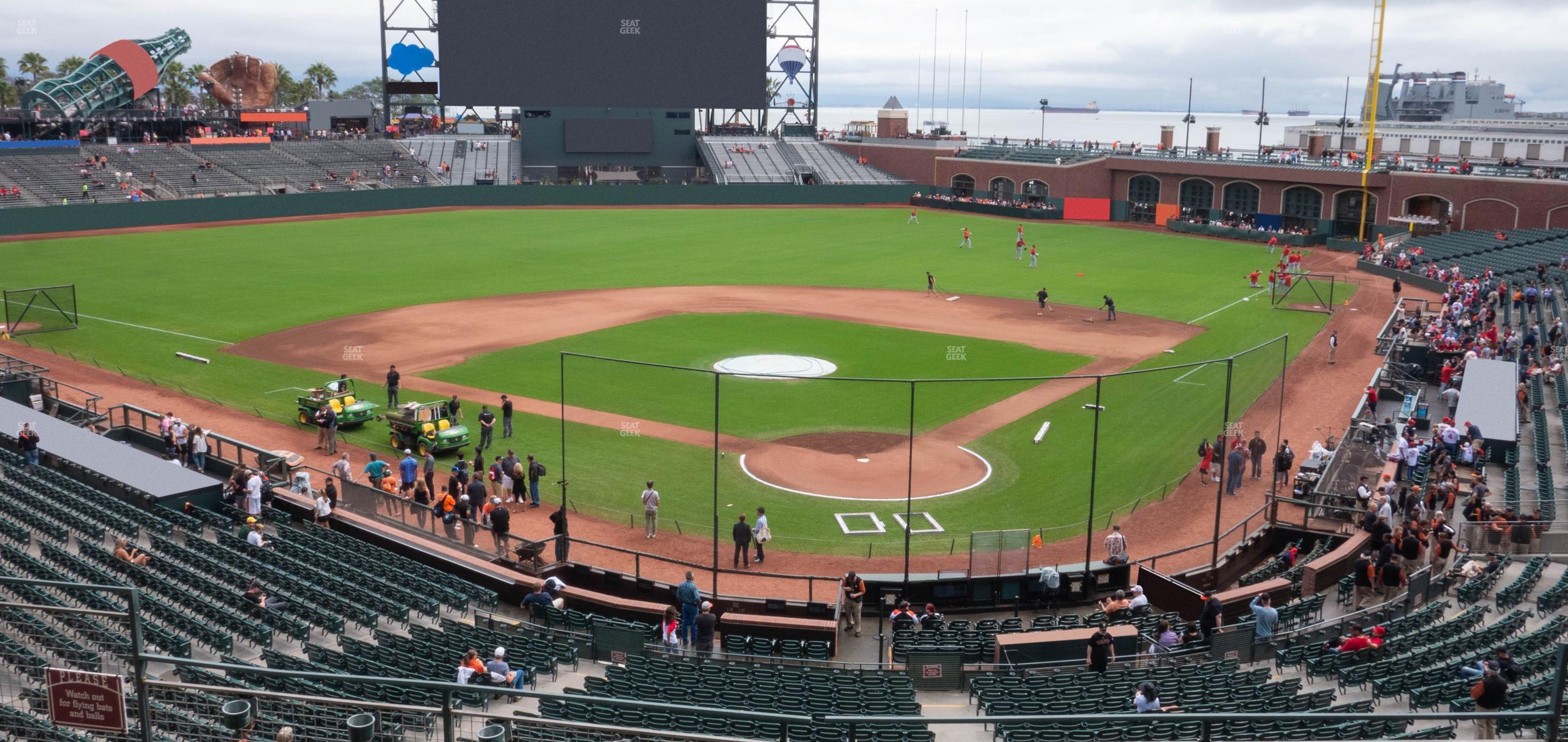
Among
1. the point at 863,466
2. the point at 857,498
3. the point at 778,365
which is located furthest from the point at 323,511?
the point at 778,365

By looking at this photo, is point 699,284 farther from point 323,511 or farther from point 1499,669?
point 1499,669

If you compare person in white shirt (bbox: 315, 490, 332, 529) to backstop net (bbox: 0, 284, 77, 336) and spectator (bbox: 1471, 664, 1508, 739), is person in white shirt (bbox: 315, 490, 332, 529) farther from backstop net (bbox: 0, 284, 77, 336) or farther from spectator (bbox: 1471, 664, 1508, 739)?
backstop net (bbox: 0, 284, 77, 336)

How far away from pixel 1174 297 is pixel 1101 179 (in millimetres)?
36486

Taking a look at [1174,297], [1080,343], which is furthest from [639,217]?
[1080,343]

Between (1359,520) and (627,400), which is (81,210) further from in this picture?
(1359,520)

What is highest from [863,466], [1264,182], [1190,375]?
[1264,182]

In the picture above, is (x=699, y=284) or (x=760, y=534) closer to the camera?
(x=760, y=534)

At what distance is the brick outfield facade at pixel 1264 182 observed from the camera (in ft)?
214

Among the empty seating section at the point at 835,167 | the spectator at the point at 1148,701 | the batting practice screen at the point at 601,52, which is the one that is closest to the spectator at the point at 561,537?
the spectator at the point at 1148,701

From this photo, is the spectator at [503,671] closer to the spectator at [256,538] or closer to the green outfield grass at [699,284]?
the spectator at [256,538]

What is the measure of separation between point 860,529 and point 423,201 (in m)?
68.6

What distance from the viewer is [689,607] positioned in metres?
18.8

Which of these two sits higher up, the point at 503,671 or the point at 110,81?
the point at 110,81

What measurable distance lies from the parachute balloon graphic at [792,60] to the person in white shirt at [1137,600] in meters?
89.1
